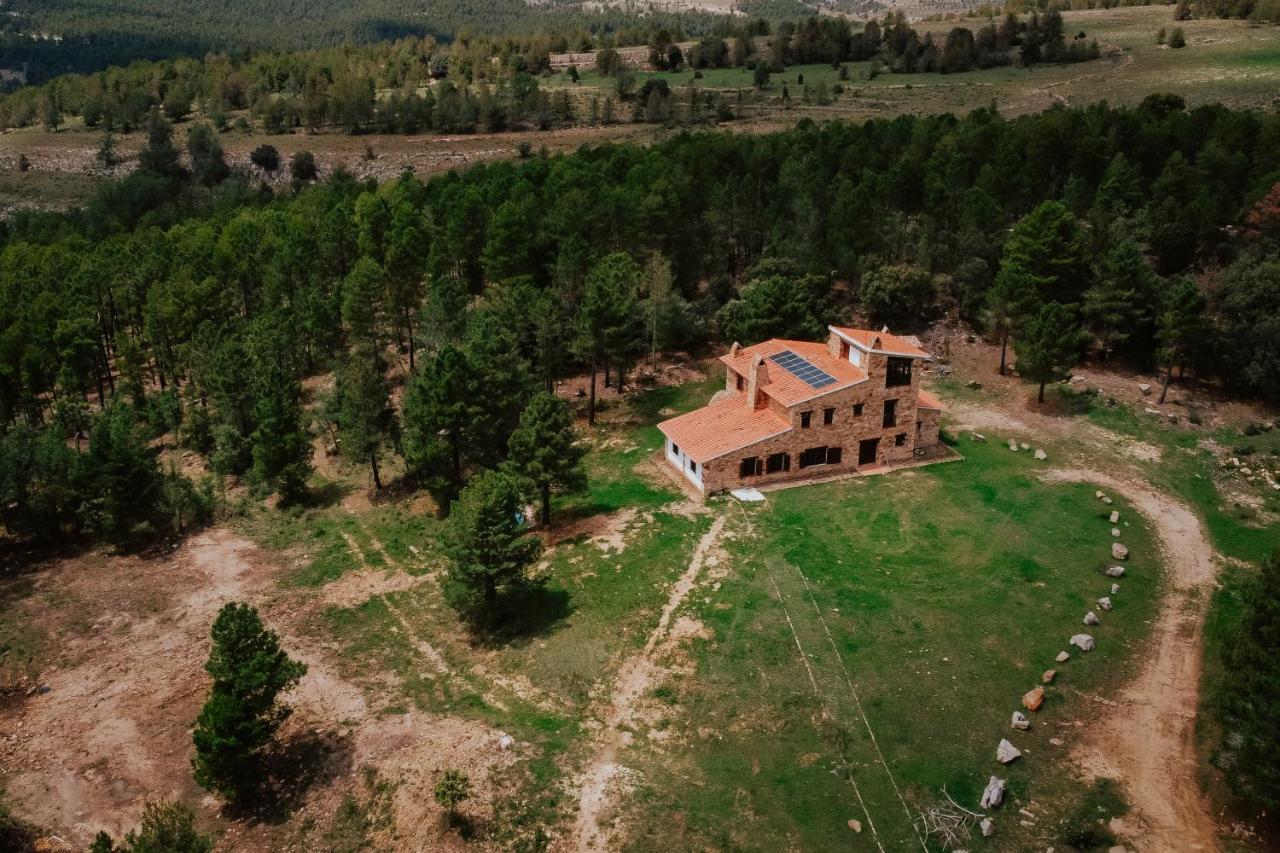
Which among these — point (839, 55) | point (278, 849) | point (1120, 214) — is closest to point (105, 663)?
point (278, 849)

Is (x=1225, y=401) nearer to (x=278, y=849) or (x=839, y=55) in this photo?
(x=278, y=849)

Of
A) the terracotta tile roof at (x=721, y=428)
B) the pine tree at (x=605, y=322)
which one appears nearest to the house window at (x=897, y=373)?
the terracotta tile roof at (x=721, y=428)

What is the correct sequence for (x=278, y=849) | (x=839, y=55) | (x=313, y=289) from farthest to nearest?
(x=839, y=55)
(x=313, y=289)
(x=278, y=849)

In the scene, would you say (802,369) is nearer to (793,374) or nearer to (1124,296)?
(793,374)

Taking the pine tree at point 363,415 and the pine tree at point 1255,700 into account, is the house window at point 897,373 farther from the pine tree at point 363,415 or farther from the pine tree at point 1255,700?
the pine tree at point 363,415

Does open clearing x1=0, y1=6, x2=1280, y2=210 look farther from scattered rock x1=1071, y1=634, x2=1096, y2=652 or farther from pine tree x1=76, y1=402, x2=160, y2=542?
scattered rock x1=1071, y1=634, x2=1096, y2=652

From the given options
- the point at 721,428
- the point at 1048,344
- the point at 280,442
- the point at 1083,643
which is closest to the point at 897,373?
the point at 721,428

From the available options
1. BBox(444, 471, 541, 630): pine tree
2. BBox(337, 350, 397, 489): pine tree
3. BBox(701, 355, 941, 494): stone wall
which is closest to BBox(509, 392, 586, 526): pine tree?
BBox(444, 471, 541, 630): pine tree
